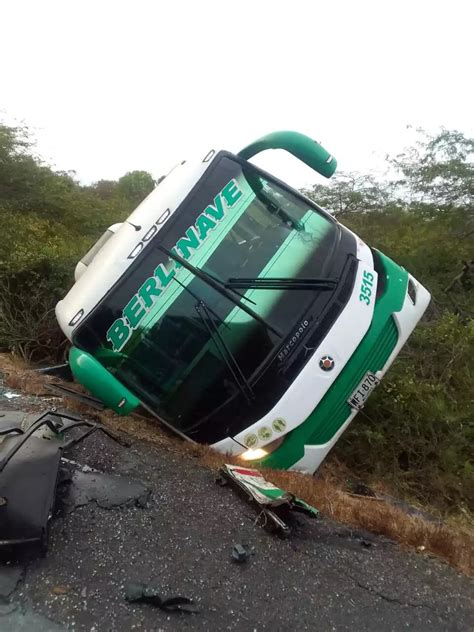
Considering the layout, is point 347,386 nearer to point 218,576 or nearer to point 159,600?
point 218,576

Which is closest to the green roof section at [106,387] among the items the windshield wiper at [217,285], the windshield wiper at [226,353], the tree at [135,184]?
the windshield wiper at [226,353]

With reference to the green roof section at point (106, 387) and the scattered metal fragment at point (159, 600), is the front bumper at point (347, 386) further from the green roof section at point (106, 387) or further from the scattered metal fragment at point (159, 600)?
the scattered metal fragment at point (159, 600)

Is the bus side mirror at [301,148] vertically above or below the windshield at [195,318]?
above

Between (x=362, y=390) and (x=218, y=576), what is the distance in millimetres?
1817

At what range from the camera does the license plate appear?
142 inches

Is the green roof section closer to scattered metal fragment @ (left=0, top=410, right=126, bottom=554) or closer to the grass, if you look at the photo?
the grass

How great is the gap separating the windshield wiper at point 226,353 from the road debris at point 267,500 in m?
0.62

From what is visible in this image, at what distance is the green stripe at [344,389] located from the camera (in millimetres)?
3492

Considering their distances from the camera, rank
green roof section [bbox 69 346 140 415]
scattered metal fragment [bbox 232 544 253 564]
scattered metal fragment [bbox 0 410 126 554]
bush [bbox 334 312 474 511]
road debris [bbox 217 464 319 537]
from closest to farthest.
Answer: scattered metal fragment [bbox 0 410 126 554]
scattered metal fragment [bbox 232 544 253 564]
road debris [bbox 217 464 319 537]
green roof section [bbox 69 346 140 415]
bush [bbox 334 312 474 511]

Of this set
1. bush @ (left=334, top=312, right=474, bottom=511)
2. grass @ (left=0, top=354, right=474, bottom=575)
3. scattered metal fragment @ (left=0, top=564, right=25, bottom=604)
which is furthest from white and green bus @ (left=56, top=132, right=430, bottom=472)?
scattered metal fragment @ (left=0, top=564, right=25, bottom=604)

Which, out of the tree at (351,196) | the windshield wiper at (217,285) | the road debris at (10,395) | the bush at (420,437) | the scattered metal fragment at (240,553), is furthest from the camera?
the tree at (351,196)

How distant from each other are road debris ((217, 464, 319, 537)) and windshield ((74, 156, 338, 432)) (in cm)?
69

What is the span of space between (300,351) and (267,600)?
1.74 m

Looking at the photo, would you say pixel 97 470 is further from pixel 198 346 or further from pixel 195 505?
pixel 198 346
